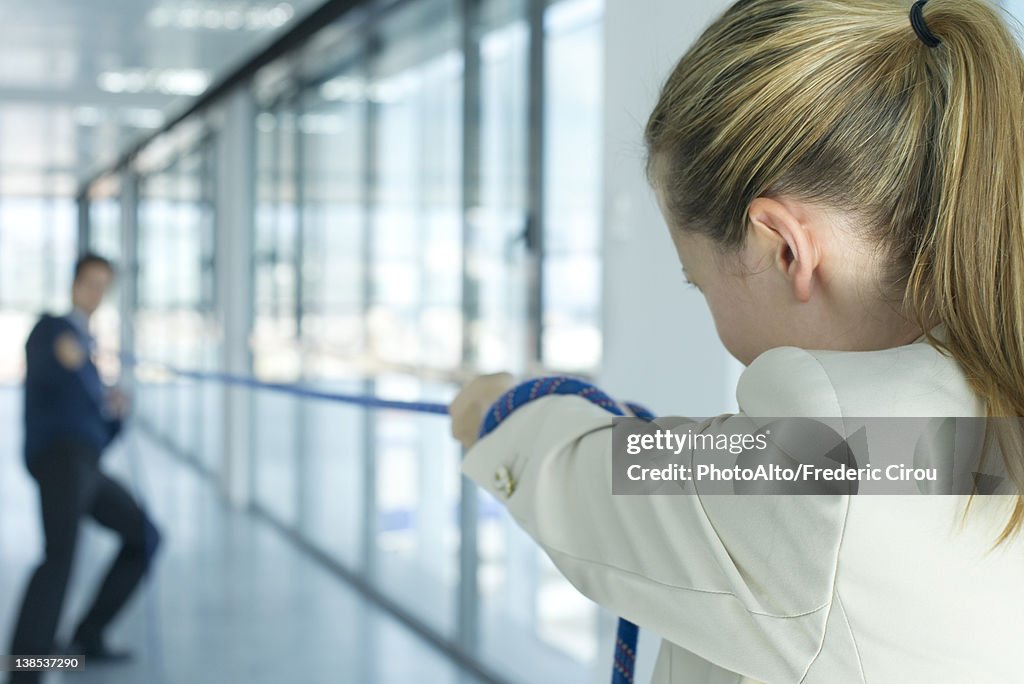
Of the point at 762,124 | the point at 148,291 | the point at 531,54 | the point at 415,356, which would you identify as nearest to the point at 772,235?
the point at 762,124

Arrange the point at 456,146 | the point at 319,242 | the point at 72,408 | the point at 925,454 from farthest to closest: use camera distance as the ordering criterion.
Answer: the point at 319,242
the point at 456,146
the point at 72,408
the point at 925,454

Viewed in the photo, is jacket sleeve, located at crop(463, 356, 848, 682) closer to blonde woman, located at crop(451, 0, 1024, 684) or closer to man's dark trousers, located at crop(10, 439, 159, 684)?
blonde woman, located at crop(451, 0, 1024, 684)

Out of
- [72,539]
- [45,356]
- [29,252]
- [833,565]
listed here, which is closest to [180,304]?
[45,356]

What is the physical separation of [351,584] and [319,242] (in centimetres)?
170

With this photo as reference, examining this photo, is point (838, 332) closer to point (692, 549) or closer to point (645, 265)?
point (692, 549)

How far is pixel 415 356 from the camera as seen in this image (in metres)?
4.10

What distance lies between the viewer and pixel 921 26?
2.10ft

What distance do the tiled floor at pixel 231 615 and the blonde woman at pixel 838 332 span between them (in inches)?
119

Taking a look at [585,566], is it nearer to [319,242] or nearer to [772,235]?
[772,235]

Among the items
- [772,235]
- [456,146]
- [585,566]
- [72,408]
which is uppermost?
[456,146]

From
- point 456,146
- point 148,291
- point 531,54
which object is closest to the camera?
point 531,54

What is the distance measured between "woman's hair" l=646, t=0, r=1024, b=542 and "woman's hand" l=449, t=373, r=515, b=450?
0.90 feet

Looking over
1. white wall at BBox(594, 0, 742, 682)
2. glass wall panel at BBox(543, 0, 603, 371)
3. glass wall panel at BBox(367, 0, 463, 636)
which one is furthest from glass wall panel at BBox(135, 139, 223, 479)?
white wall at BBox(594, 0, 742, 682)

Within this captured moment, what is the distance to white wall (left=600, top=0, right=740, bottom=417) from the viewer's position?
1.73 meters
